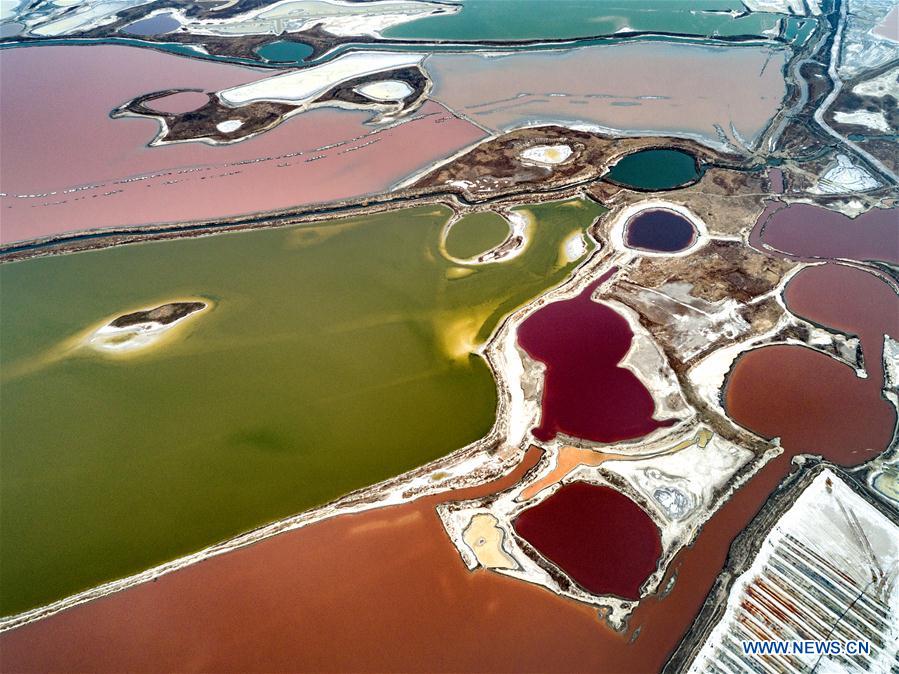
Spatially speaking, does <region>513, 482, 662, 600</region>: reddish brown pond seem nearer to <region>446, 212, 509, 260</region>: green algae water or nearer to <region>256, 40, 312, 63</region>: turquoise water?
<region>446, 212, 509, 260</region>: green algae water

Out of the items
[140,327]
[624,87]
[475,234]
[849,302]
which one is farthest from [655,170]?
[140,327]

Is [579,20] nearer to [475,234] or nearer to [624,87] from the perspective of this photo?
[624,87]

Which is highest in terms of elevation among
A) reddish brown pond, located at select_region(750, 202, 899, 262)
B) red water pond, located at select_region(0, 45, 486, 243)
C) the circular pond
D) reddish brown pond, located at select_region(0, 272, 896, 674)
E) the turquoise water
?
the turquoise water

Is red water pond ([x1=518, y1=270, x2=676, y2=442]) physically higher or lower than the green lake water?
lower

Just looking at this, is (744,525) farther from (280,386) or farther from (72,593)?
(72,593)

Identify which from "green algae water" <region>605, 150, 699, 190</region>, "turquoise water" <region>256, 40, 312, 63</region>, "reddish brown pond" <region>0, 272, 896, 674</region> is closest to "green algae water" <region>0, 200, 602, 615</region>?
"reddish brown pond" <region>0, 272, 896, 674</region>

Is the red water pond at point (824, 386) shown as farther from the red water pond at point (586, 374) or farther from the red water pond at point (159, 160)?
the red water pond at point (159, 160)

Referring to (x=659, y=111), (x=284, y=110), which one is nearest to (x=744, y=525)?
(x=659, y=111)

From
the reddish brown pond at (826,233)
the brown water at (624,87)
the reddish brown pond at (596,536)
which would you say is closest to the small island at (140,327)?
the reddish brown pond at (596,536)
